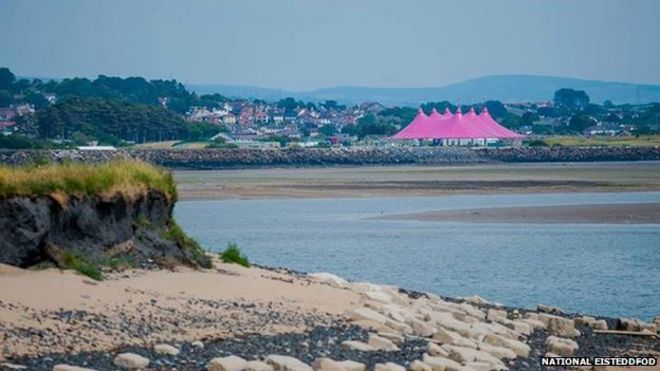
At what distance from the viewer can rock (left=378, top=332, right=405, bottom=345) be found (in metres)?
16.9

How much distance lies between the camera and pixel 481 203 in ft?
174

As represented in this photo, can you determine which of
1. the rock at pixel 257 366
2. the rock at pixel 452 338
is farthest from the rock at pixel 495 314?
the rock at pixel 257 366

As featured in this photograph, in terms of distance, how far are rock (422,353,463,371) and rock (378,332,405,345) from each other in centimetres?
113

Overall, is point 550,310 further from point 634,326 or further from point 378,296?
point 378,296

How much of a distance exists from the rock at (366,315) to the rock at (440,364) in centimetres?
219

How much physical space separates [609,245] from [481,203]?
55.5 feet

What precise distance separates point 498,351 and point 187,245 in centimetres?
508

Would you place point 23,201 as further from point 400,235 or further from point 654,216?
point 654,216

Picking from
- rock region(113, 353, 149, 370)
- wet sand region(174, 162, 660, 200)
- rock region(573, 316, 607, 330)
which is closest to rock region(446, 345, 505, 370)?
rock region(113, 353, 149, 370)

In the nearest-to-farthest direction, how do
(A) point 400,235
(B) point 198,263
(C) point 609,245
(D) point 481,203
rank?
(B) point 198,263 < (C) point 609,245 < (A) point 400,235 < (D) point 481,203

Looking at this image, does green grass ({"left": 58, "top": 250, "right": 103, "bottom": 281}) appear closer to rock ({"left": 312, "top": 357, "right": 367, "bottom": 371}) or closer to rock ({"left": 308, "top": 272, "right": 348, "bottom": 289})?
rock ({"left": 312, "top": 357, "right": 367, "bottom": 371})

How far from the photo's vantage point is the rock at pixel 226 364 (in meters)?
14.2

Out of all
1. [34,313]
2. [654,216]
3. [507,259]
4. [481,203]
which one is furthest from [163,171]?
[481,203]

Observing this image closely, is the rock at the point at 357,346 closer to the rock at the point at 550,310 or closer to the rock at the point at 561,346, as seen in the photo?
the rock at the point at 561,346
